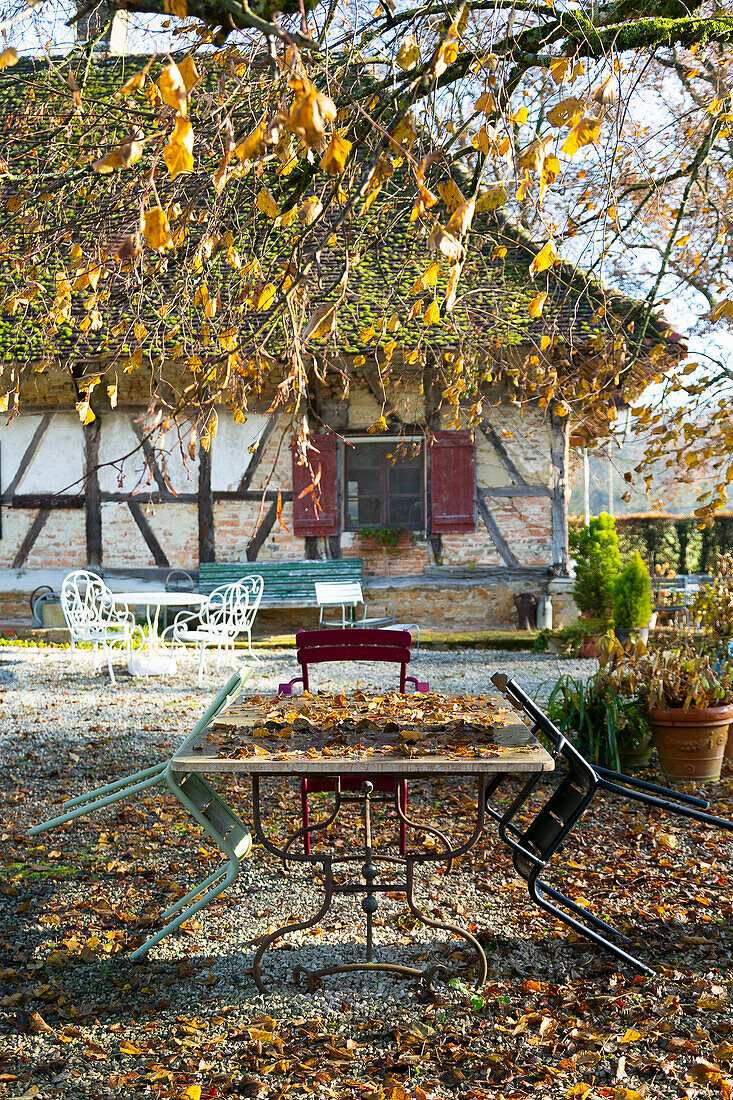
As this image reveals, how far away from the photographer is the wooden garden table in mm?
2352

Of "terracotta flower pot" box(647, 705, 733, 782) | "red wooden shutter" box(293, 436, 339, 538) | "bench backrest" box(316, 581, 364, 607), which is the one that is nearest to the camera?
"terracotta flower pot" box(647, 705, 733, 782)

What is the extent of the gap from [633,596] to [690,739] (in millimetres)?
4488

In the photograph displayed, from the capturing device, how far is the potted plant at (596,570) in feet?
30.1

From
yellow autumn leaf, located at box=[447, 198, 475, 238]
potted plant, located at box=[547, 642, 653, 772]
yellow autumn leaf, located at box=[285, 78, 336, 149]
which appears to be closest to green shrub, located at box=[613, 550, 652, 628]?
potted plant, located at box=[547, 642, 653, 772]

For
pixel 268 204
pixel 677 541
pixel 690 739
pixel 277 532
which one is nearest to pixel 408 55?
pixel 268 204

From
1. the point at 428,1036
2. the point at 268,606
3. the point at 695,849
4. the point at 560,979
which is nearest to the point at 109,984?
the point at 428,1036

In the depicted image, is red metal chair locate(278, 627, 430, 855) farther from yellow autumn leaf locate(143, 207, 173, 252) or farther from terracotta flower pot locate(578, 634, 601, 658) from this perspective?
terracotta flower pot locate(578, 634, 601, 658)

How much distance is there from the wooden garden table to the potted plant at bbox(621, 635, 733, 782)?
5.94ft

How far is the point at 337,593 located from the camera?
1007cm

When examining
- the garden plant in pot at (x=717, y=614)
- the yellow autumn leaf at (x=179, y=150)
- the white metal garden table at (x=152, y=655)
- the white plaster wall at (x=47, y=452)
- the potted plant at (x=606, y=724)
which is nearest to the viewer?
the yellow autumn leaf at (x=179, y=150)

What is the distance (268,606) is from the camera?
10516 mm

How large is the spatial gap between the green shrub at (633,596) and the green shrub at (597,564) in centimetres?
12

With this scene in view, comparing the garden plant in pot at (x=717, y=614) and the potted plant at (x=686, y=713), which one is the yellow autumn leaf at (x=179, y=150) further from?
the garden plant in pot at (x=717, y=614)

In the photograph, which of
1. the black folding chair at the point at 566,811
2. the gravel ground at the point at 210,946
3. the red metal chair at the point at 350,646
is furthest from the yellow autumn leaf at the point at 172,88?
the red metal chair at the point at 350,646
